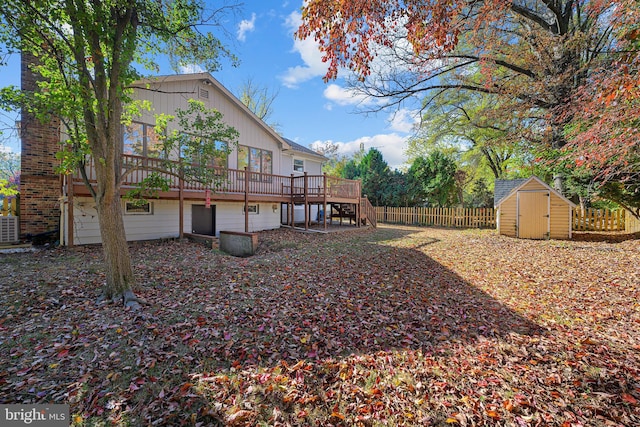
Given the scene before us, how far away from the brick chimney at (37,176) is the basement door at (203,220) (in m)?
4.06

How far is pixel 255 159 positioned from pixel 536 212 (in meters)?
13.7

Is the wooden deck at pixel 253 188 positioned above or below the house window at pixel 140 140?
below

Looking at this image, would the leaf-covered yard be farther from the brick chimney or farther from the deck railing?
the deck railing

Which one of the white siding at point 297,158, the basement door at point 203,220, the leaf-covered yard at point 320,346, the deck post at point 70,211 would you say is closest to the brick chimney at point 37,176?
the deck post at point 70,211

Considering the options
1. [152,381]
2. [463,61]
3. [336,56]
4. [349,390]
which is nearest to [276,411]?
[349,390]

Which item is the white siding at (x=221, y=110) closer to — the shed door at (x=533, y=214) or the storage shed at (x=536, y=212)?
the storage shed at (x=536, y=212)

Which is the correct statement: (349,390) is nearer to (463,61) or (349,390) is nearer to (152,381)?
(152,381)

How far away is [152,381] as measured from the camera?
293cm

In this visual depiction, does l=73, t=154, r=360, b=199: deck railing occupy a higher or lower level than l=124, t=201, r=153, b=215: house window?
higher

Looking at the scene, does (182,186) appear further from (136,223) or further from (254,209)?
(254,209)

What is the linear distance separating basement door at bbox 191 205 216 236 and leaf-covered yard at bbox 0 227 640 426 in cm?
459

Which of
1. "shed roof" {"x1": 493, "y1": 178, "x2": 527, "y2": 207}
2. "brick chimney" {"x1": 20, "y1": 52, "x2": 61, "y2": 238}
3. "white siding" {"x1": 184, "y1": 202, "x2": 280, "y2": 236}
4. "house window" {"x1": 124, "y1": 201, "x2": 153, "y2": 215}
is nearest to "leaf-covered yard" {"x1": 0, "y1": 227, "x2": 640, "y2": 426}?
"brick chimney" {"x1": 20, "y1": 52, "x2": 61, "y2": 238}

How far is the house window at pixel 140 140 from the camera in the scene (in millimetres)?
9570

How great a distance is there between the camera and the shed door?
1302cm
